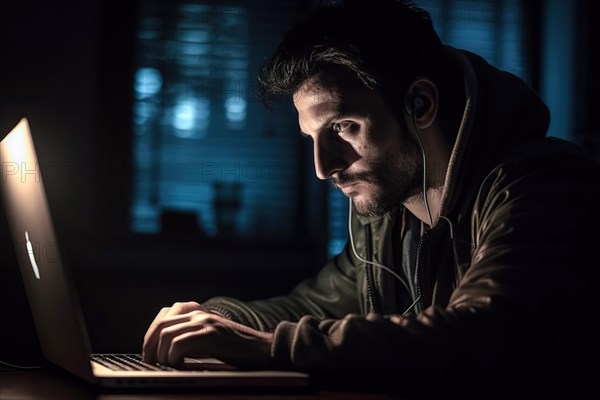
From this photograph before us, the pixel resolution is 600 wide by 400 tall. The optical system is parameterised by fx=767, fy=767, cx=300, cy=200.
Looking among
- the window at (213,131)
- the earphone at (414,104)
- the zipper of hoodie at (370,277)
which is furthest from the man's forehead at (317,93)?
the window at (213,131)

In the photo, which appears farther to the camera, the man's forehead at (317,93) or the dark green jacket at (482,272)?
the man's forehead at (317,93)

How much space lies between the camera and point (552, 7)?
8.54 feet

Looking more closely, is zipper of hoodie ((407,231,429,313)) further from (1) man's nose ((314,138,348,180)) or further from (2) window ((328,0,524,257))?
(2) window ((328,0,524,257))

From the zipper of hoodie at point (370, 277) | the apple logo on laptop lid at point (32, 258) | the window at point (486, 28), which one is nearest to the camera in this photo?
the apple logo on laptop lid at point (32, 258)

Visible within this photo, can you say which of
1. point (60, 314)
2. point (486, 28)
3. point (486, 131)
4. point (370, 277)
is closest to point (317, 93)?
point (486, 131)

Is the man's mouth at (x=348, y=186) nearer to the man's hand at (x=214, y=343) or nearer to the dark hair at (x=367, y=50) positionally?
the dark hair at (x=367, y=50)

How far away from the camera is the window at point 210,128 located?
2.37 metres

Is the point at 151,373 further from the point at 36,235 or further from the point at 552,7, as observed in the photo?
the point at 552,7

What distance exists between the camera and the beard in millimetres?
1448

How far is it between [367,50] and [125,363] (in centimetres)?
71

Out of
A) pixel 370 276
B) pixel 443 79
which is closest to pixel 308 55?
pixel 443 79

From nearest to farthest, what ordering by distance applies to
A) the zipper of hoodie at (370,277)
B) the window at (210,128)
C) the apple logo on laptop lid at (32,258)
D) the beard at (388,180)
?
the apple logo on laptop lid at (32,258), the beard at (388,180), the zipper of hoodie at (370,277), the window at (210,128)

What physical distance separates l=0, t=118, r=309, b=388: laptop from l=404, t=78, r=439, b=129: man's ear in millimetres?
609

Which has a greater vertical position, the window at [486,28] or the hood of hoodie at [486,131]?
the window at [486,28]
